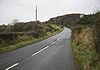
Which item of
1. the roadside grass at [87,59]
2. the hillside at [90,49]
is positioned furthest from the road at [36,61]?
the hillside at [90,49]

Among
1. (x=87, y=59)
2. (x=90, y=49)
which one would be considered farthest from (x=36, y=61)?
(x=90, y=49)

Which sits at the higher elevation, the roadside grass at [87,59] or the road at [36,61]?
the roadside grass at [87,59]

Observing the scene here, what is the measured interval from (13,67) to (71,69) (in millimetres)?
3003

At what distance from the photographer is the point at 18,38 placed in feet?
92.5

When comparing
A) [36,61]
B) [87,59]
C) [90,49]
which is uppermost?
[90,49]

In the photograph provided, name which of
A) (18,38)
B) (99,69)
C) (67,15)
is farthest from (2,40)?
(67,15)

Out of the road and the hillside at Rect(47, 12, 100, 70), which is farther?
the road

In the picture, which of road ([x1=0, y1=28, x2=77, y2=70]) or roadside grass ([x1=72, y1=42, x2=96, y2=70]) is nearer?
roadside grass ([x1=72, y1=42, x2=96, y2=70])

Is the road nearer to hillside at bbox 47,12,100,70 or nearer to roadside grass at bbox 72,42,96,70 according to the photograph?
roadside grass at bbox 72,42,96,70

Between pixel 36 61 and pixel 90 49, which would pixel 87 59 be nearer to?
pixel 90 49

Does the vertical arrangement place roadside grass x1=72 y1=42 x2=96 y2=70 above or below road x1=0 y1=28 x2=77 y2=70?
above

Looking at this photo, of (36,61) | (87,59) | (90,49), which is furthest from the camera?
(90,49)

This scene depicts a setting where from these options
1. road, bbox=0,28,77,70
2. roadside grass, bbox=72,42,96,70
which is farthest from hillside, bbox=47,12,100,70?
road, bbox=0,28,77,70

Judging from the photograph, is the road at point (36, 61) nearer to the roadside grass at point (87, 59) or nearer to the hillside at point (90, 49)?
the roadside grass at point (87, 59)
